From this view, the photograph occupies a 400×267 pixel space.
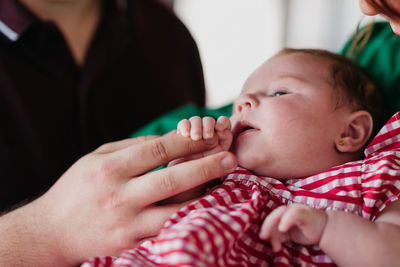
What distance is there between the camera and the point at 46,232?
0.84 m

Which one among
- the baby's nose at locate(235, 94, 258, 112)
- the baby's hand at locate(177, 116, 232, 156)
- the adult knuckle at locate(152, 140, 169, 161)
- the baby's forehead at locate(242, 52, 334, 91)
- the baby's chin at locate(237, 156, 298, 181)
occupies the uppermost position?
the baby's forehead at locate(242, 52, 334, 91)

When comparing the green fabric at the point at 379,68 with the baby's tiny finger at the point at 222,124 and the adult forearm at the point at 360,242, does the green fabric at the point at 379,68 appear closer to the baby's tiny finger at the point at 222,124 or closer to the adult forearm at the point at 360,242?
the baby's tiny finger at the point at 222,124

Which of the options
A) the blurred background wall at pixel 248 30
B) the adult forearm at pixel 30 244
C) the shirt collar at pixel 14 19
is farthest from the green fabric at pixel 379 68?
the blurred background wall at pixel 248 30

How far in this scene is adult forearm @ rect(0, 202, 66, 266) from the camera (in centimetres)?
83

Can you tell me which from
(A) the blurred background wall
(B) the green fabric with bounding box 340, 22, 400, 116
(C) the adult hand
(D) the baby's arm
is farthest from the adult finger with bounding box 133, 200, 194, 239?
(A) the blurred background wall

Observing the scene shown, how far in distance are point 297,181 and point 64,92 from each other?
916 millimetres

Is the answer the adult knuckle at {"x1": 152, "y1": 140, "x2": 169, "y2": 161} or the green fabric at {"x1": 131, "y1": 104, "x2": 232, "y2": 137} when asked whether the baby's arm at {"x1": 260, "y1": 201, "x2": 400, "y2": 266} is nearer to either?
the adult knuckle at {"x1": 152, "y1": 140, "x2": 169, "y2": 161}

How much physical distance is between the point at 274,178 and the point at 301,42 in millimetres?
3235

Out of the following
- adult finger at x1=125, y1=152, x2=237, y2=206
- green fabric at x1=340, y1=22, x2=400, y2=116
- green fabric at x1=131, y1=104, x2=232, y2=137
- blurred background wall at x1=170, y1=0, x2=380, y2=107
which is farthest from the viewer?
blurred background wall at x1=170, y1=0, x2=380, y2=107

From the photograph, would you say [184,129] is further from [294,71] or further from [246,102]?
[294,71]

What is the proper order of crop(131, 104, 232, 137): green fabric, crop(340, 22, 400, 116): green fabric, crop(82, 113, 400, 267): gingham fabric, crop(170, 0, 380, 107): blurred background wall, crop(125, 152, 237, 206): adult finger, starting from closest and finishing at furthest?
crop(82, 113, 400, 267): gingham fabric < crop(125, 152, 237, 206): adult finger < crop(340, 22, 400, 116): green fabric < crop(131, 104, 232, 137): green fabric < crop(170, 0, 380, 107): blurred background wall

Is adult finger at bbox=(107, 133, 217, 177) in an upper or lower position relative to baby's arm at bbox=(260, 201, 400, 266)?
upper

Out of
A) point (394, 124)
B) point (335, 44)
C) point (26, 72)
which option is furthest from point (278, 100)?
point (335, 44)

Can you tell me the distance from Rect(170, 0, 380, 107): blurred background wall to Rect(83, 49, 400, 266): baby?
7.99ft
